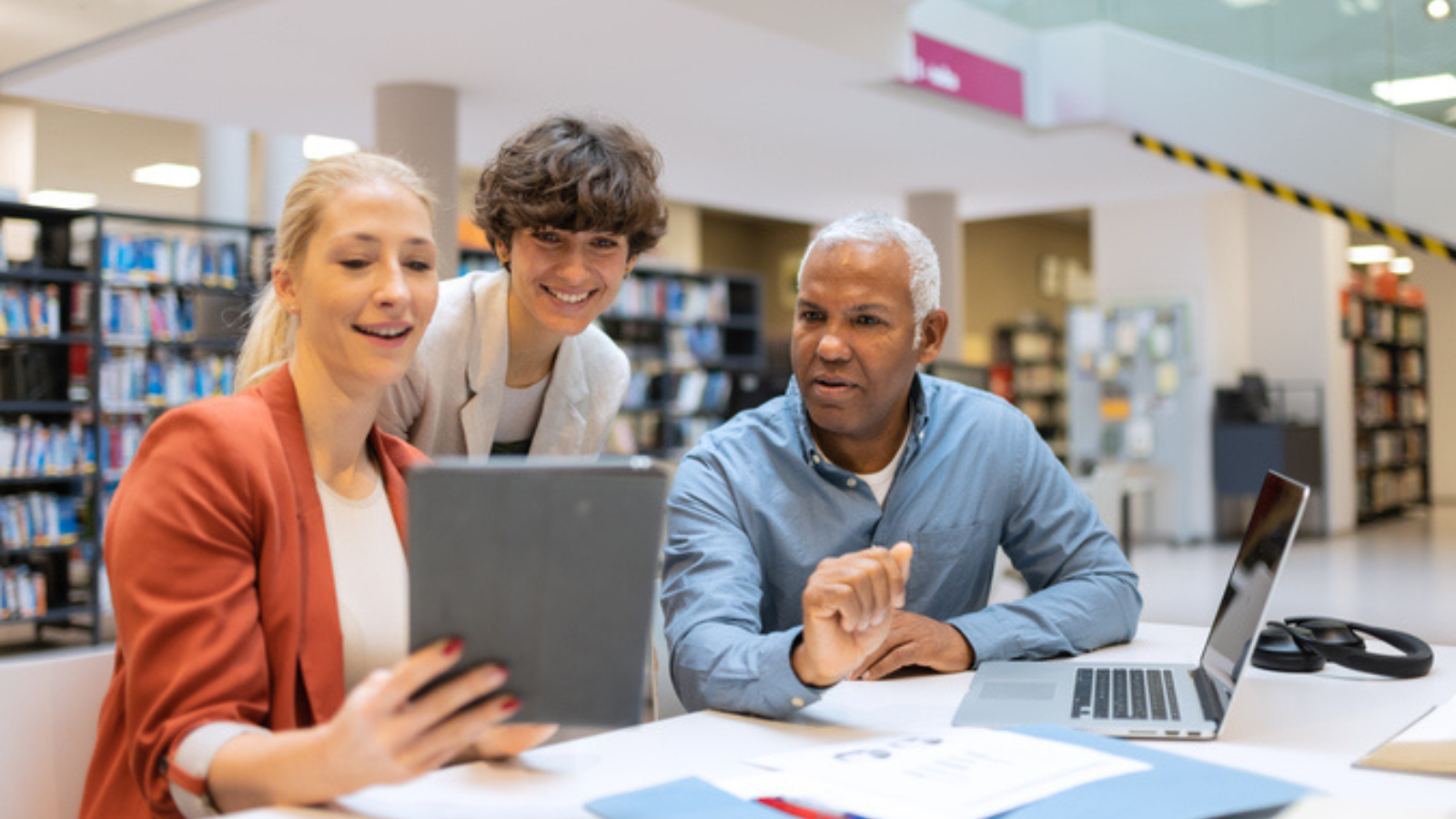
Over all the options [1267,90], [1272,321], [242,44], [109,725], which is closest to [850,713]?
[109,725]

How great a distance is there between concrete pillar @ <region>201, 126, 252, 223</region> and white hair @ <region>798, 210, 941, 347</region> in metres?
7.95

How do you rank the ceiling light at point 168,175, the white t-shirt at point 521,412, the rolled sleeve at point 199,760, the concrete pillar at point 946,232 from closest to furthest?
1. the rolled sleeve at point 199,760
2. the white t-shirt at point 521,412
3. the concrete pillar at point 946,232
4. the ceiling light at point 168,175

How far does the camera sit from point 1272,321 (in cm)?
1123

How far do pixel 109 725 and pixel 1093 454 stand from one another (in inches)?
406

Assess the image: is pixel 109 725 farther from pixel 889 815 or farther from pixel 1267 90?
pixel 1267 90

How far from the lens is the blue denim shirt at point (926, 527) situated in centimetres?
171

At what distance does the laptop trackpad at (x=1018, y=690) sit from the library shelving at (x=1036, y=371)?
43.4 ft

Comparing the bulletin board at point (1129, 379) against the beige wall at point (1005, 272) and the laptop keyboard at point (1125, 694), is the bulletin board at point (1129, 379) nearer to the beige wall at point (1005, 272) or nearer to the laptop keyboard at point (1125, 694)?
the beige wall at point (1005, 272)

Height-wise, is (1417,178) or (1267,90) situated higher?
(1267,90)

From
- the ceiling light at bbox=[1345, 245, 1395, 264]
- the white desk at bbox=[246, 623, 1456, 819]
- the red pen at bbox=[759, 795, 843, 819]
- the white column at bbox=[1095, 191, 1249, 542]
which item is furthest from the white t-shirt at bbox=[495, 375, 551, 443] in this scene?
the ceiling light at bbox=[1345, 245, 1395, 264]

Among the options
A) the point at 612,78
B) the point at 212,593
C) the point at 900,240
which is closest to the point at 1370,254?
the point at 612,78

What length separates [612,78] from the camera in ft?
20.2

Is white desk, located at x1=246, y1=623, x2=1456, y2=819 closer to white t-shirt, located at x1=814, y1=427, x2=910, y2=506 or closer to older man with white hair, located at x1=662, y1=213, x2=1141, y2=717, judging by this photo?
older man with white hair, located at x1=662, y1=213, x2=1141, y2=717

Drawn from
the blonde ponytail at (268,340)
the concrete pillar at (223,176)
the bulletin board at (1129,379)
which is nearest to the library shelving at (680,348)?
the concrete pillar at (223,176)
